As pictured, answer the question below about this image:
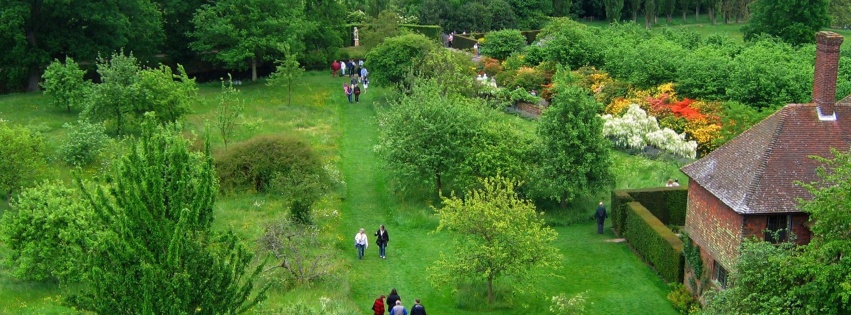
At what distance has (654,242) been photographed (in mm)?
27391

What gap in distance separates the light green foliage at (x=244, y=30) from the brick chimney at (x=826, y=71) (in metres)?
31.0

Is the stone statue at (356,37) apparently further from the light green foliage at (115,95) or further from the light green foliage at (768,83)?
the light green foliage at (768,83)

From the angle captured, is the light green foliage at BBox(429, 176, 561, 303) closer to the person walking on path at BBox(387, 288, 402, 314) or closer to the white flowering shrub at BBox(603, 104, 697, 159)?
the person walking on path at BBox(387, 288, 402, 314)

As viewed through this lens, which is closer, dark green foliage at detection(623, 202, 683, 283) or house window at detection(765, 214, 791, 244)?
house window at detection(765, 214, 791, 244)

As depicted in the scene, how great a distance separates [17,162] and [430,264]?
14.2m

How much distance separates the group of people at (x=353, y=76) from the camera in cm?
5012

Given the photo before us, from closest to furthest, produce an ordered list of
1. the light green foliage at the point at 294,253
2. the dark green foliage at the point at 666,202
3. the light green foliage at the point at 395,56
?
the light green foliage at the point at 294,253
the dark green foliage at the point at 666,202
the light green foliage at the point at 395,56

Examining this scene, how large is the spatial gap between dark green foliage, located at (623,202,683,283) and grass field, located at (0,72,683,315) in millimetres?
413

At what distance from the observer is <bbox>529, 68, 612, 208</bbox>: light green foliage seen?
30453 millimetres

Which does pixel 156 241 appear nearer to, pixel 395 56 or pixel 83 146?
pixel 83 146

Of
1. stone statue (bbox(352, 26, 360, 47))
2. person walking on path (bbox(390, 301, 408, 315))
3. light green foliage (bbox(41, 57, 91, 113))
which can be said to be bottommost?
person walking on path (bbox(390, 301, 408, 315))

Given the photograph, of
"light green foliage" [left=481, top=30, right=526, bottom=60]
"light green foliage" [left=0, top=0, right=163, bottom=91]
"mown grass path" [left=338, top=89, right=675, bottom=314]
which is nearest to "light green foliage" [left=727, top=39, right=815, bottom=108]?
"mown grass path" [left=338, top=89, right=675, bottom=314]

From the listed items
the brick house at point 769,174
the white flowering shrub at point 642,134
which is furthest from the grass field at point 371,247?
the brick house at point 769,174

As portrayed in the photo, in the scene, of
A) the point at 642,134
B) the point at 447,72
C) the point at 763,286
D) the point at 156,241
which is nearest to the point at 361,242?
the point at 763,286
